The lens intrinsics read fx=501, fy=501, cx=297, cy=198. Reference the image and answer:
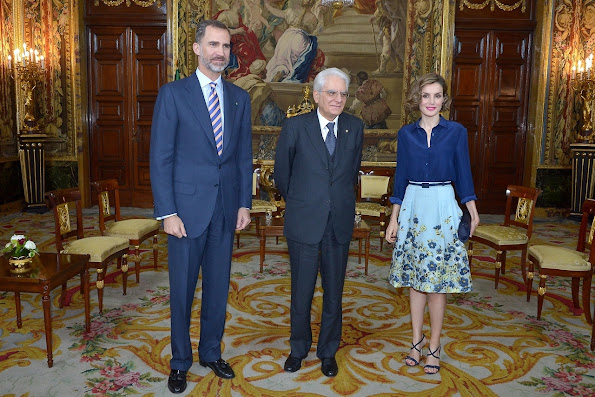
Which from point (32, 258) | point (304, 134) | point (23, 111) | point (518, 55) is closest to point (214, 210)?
point (304, 134)

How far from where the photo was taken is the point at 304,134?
9.21 ft

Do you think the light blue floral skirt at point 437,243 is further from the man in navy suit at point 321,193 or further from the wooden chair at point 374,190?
the wooden chair at point 374,190

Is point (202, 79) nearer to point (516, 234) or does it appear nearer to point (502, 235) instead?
point (502, 235)

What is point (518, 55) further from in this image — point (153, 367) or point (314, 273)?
point (153, 367)

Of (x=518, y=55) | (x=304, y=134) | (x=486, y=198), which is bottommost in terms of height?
(x=486, y=198)

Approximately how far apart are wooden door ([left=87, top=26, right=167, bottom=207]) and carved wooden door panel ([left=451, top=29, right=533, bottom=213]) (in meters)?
5.25

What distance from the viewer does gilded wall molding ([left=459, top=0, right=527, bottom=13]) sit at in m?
8.47

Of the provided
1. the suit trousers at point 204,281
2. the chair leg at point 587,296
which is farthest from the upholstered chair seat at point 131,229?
the chair leg at point 587,296

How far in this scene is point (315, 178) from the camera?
9.17ft

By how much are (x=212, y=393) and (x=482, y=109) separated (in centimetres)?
760

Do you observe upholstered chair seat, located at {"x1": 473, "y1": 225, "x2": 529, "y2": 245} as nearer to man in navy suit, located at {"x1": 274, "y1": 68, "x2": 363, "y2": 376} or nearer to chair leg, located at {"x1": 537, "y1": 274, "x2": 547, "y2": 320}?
chair leg, located at {"x1": 537, "y1": 274, "x2": 547, "y2": 320}

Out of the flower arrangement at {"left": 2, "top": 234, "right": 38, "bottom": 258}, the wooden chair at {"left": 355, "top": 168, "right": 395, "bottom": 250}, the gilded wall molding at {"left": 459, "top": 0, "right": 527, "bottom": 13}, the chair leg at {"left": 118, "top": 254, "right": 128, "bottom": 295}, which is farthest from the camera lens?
the gilded wall molding at {"left": 459, "top": 0, "right": 527, "bottom": 13}

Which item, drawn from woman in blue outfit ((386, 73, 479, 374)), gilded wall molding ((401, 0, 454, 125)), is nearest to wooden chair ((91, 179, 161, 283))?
woman in blue outfit ((386, 73, 479, 374))

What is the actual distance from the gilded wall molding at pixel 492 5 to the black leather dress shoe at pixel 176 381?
7.85m
